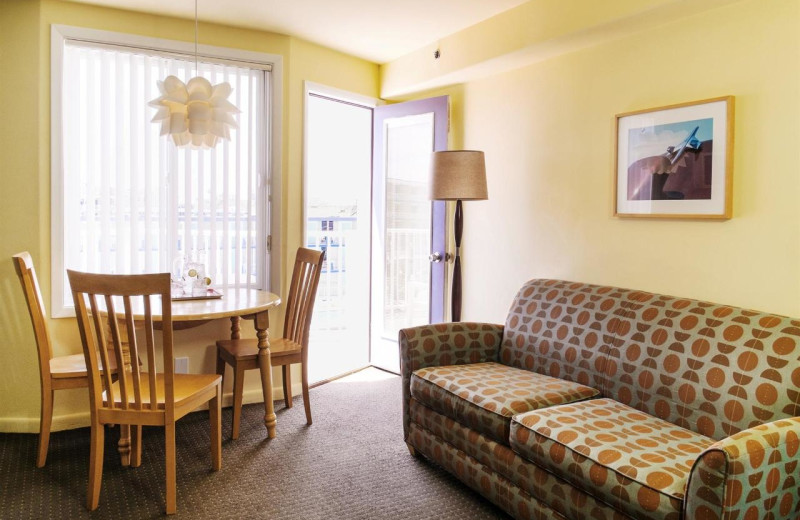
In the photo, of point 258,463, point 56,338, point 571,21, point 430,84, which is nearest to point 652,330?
point 571,21

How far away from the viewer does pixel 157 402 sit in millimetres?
2348

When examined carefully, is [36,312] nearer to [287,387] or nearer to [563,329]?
[287,387]

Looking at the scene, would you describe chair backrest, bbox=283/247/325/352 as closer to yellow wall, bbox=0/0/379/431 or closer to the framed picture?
yellow wall, bbox=0/0/379/431

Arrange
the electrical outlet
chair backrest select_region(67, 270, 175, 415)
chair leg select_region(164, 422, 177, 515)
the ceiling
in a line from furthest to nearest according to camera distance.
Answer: the electrical outlet < the ceiling < chair leg select_region(164, 422, 177, 515) < chair backrest select_region(67, 270, 175, 415)

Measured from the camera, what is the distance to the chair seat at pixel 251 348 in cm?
312

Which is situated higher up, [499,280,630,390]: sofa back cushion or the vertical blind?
the vertical blind

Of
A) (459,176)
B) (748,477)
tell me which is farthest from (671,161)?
(748,477)

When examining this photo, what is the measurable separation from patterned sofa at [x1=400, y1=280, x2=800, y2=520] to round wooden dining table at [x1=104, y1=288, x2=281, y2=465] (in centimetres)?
80

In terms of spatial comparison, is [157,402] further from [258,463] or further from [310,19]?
[310,19]

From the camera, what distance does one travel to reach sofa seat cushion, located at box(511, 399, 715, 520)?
169cm

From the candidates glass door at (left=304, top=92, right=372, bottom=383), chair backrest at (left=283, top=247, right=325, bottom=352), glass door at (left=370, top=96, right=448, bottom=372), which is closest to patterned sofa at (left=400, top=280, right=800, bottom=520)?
chair backrest at (left=283, top=247, right=325, bottom=352)

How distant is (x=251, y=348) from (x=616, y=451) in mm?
2121

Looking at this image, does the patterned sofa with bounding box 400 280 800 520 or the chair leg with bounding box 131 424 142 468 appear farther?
the chair leg with bounding box 131 424 142 468

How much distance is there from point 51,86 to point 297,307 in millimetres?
1919
